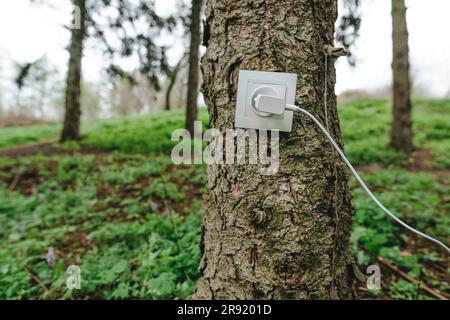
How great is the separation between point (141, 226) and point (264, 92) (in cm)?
170

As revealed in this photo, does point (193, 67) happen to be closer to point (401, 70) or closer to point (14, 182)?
point (14, 182)

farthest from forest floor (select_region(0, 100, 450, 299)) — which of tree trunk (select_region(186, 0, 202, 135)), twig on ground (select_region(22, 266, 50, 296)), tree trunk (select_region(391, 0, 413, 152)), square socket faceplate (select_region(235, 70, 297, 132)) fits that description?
tree trunk (select_region(186, 0, 202, 135))

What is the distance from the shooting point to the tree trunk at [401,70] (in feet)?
17.8

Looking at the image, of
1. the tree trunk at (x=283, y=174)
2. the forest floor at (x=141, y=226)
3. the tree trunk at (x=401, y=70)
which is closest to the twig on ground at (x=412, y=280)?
the forest floor at (x=141, y=226)

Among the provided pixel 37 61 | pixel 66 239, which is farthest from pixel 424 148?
pixel 37 61

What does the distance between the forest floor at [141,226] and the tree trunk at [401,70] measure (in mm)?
769

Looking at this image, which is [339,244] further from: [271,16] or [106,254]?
[106,254]

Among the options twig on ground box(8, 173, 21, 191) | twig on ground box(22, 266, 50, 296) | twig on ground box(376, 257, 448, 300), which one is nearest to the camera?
twig on ground box(376, 257, 448, 300)

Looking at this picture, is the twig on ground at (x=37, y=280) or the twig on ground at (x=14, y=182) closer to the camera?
the twig on ground at (x=37, y=280)

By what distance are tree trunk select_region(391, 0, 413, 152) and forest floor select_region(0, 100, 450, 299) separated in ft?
2.52

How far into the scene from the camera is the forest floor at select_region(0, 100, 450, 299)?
1.57 meters

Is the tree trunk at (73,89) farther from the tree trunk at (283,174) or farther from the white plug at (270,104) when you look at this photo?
the white plug at (270,104)

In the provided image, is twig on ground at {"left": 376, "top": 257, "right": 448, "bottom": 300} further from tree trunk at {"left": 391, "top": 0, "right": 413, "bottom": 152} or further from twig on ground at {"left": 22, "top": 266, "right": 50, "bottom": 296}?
tree trunk at {"left": 391, "top": 0, "right": 413, "bottom": 152}

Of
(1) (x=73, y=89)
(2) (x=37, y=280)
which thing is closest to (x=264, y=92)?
(2) (x=37, y=280)
